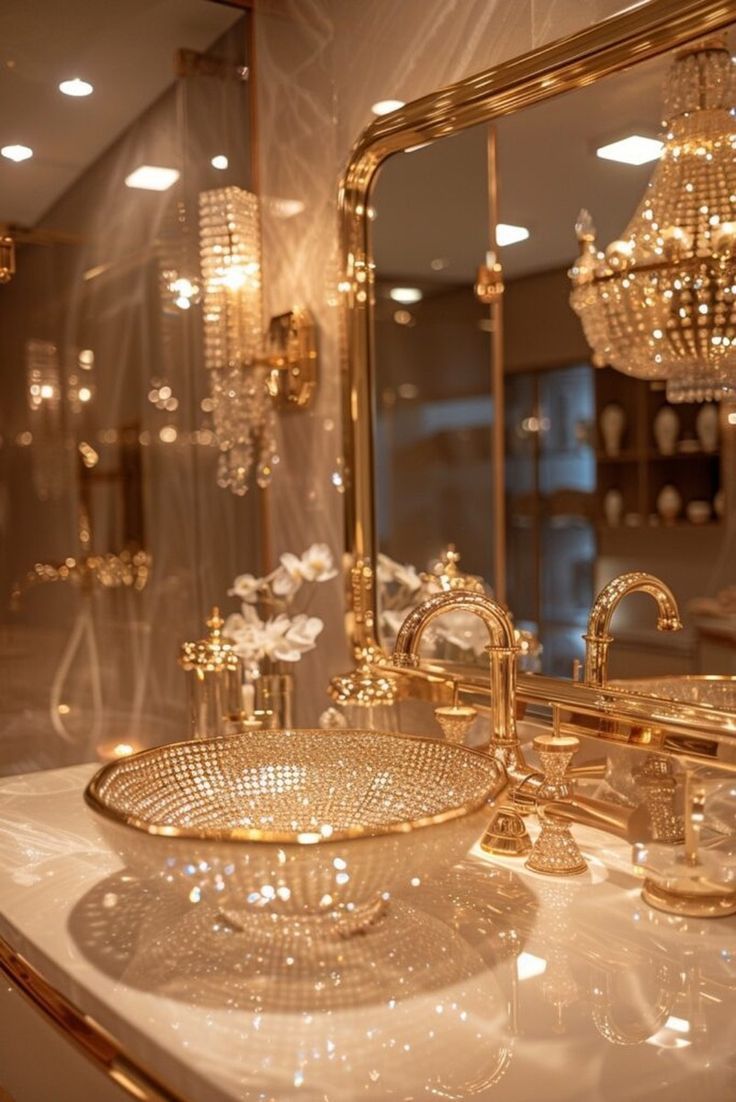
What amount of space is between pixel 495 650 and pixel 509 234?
54 centimetres

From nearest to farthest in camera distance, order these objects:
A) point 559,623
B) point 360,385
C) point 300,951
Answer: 1. point 300,951
2. point 559,623
3. point 360,385

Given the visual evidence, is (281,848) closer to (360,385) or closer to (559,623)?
A: (559,623)

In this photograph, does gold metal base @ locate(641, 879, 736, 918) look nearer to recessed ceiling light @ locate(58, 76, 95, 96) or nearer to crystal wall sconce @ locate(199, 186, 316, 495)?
crystal wall sconce @ locate(199, 186, 316, 495)

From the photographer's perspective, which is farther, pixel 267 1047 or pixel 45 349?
pixel 45 349

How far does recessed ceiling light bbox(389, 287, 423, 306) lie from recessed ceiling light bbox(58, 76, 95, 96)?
2.19ft

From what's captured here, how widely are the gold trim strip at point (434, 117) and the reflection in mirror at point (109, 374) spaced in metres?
0.36

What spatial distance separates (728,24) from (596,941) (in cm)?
87

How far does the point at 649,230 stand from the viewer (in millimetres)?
1138

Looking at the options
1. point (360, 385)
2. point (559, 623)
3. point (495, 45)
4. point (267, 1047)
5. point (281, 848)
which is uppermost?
point (495, 45)

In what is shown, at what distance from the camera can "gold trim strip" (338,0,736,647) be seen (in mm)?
1077

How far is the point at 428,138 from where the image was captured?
142 centimetres

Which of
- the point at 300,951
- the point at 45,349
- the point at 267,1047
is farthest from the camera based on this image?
the point at 45,349

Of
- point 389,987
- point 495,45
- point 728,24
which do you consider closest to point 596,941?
point 389,987

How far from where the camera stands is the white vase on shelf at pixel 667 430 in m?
1.11
